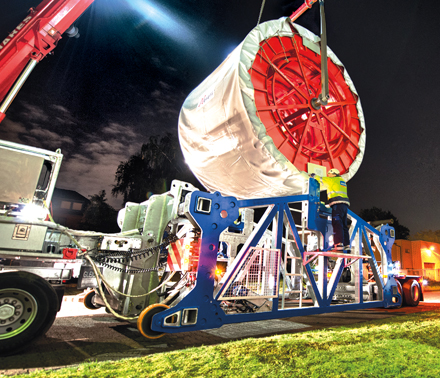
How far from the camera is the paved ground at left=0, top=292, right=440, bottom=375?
10.4 feet

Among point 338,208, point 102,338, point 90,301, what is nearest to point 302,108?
point 338,208

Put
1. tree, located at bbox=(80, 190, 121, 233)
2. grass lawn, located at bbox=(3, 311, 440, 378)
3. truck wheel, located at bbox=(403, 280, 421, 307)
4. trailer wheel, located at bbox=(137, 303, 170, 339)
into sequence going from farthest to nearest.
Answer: tree, located at bbox=(80, 190, 121, 233)
truck wheel, located at bbox=(403, 280, 421, 307)
trailer wheel, located at bbox=(137, 303, 170, 339)
grass lawn, located at bbox=(3, 311, 440, 378)

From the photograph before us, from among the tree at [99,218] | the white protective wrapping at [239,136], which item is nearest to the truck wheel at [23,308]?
the white protective wrapping at [239,136]

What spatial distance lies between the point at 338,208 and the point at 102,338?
426cm

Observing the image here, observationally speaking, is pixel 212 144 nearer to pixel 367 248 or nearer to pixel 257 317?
pixel 257 317

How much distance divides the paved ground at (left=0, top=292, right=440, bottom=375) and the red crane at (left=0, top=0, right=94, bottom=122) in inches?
176

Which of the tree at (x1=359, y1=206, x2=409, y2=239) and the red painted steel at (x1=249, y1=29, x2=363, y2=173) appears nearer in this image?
the red painted steel at (x1=249, y1=29, x2=363, y2=173)

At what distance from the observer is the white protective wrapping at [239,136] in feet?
15.3

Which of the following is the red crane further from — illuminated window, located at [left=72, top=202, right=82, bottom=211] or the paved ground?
illuminated window, located at [left=72, top=202, right=82, bottom=211]

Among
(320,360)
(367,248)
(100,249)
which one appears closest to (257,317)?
(320,360)

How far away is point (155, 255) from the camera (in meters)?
4.62

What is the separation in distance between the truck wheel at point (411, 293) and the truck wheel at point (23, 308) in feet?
28.2

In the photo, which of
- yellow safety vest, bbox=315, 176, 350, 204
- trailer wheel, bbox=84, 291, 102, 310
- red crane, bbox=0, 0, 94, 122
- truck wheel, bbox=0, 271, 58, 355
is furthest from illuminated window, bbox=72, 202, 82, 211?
yellow safety vest, bbox=315, 176, 350, 204

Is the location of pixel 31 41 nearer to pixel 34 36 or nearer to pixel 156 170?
pixel 34 36
